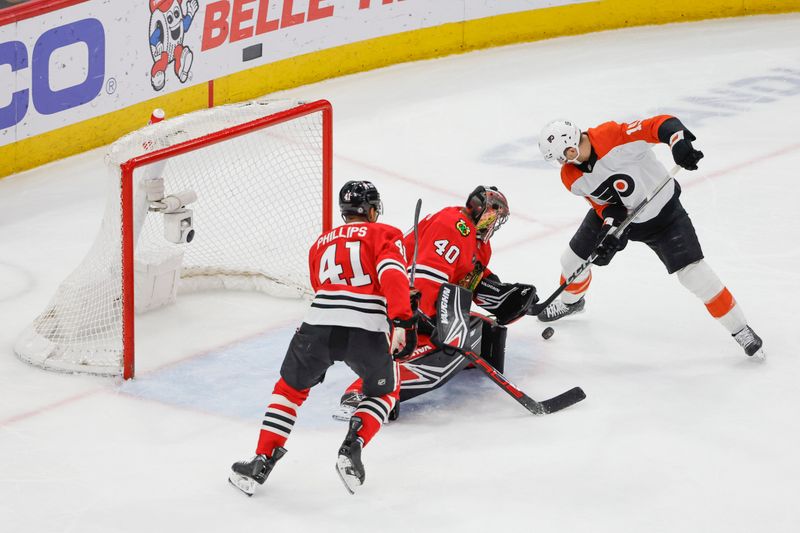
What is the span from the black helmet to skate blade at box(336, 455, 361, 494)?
2.42 feet

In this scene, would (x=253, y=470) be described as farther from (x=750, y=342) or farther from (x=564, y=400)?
(x=750, y=342)

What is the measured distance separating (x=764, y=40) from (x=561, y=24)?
4.57 feet

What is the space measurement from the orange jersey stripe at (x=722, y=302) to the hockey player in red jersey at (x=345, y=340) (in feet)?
4.69

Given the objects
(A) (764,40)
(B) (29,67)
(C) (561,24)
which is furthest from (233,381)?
(A) (764,40)

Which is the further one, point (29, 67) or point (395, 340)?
point (29, 67)

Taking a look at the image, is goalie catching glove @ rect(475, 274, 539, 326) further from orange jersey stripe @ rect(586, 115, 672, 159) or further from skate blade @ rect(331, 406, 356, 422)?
skate blade @ rect(331, 406, 356, 422)

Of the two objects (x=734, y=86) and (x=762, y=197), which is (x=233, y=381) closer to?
(x=762, y=197)

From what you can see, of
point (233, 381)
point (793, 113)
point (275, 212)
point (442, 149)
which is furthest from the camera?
point (793, 113)

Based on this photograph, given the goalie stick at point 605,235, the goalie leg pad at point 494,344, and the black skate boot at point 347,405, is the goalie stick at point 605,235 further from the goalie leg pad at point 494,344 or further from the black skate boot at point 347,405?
the black skate boot at point 347,405

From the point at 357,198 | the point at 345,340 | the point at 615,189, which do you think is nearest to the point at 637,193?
the point at 615,189

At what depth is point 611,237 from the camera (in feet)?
15.6

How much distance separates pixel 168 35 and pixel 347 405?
3297 millimetres

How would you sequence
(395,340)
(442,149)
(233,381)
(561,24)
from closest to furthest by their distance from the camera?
(395,340) → (233,381) → (442,149) → (561,24)

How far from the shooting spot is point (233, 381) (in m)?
4.73
